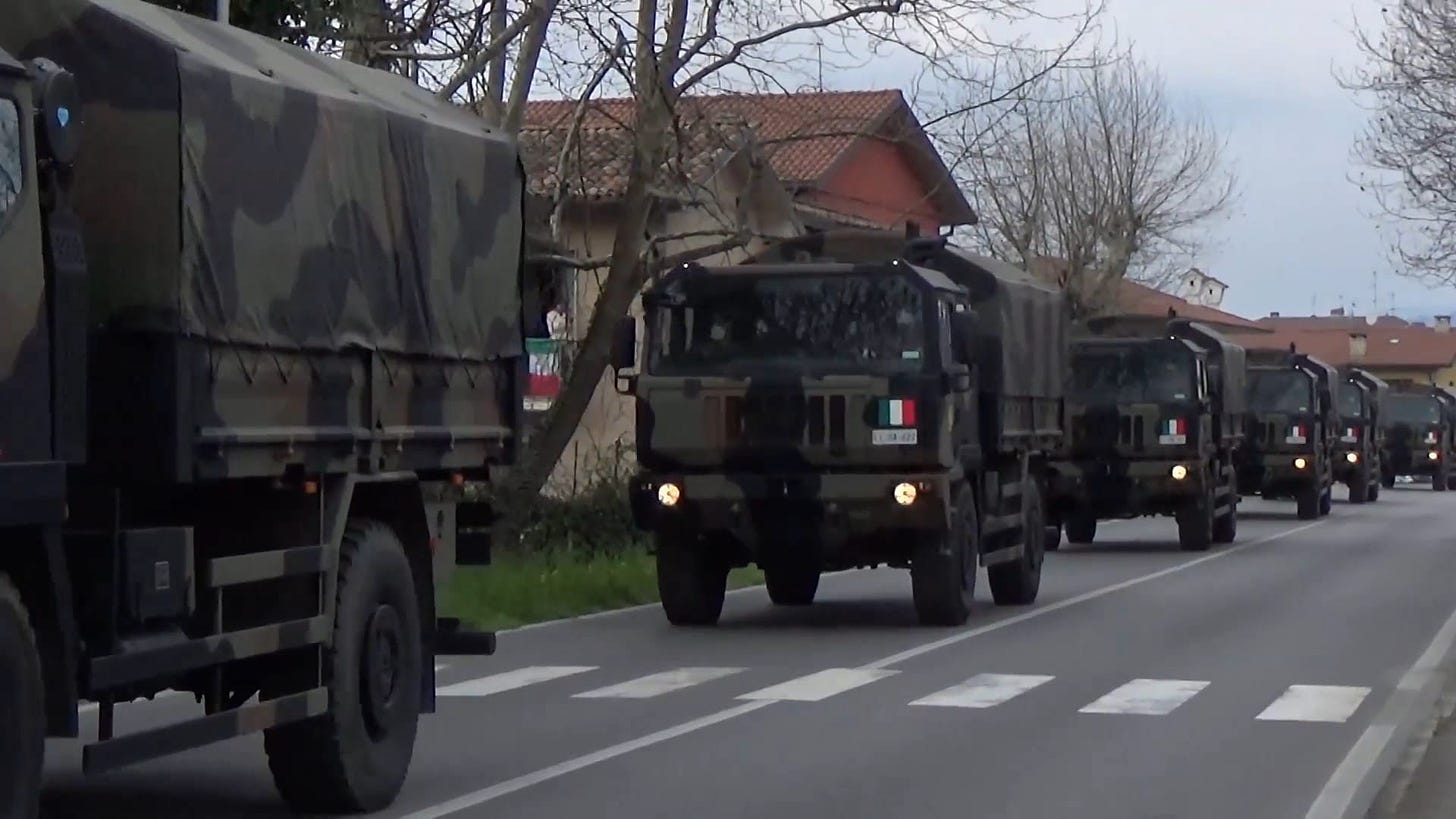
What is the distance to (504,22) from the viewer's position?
23391mm

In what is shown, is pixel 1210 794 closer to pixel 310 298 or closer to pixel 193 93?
pixel 310 298

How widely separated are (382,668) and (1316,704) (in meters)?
6.40

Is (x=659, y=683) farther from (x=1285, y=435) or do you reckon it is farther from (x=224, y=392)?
(x=1285, y=435)

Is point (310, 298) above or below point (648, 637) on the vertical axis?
above

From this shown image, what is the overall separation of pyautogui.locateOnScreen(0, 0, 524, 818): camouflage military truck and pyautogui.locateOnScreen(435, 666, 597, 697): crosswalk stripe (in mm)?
3708

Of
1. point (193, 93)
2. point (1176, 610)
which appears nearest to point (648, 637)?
point (1176, 610)

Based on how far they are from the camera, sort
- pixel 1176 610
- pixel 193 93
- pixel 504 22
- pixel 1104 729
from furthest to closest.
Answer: pixel 504 22 → pixel 1176 610 → pixel 1104 729 → pixel 193 93

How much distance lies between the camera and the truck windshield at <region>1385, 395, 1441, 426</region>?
57750 mm

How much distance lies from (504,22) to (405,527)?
13.6 meters

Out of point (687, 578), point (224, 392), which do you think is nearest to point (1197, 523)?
point (687, 578)

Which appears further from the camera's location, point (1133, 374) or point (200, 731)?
point (1133, 374)

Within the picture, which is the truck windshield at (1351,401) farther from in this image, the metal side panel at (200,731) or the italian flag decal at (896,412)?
the metal side panel at (200,731)

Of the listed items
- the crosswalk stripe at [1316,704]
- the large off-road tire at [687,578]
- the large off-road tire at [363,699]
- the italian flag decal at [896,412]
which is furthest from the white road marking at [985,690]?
the large off-road tire at [363,699]

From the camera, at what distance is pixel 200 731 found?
8.44 meters
